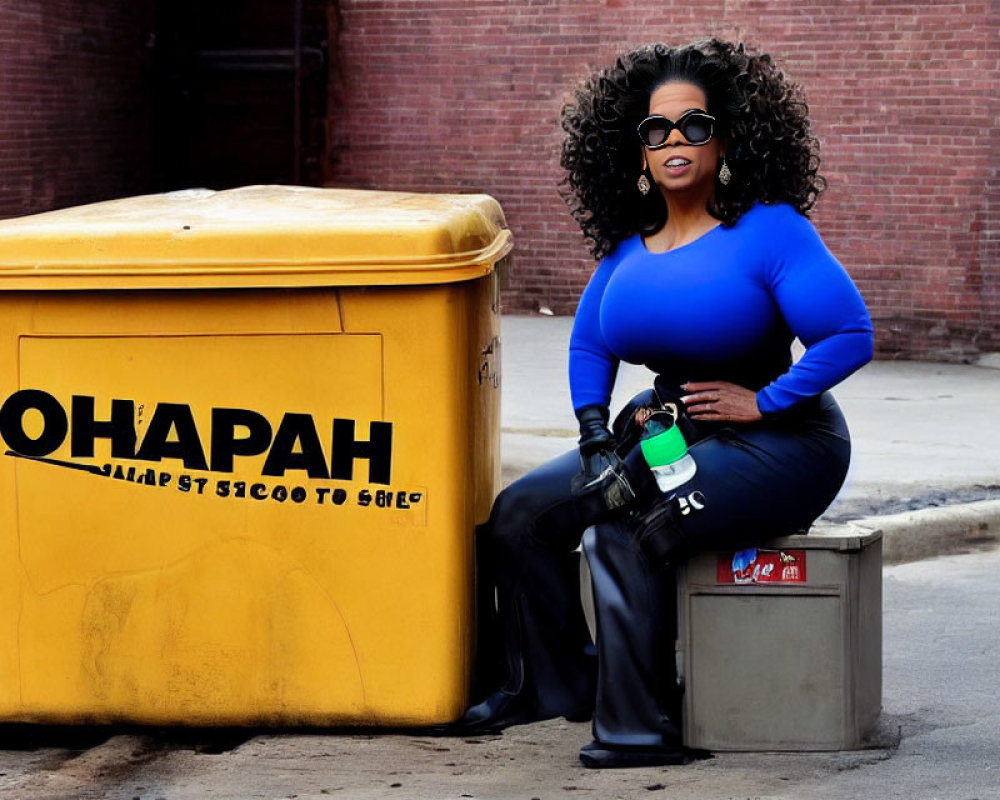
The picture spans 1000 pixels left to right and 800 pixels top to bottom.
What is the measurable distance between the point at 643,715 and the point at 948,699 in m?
1.07

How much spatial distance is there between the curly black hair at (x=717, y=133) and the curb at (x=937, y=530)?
2.63m

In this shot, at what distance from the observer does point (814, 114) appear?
12109 millimetres

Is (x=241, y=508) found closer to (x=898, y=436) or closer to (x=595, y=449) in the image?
(x=595, y=449)

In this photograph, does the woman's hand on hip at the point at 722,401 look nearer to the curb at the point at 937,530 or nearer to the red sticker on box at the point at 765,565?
the red sticker on box at the point at 765,565

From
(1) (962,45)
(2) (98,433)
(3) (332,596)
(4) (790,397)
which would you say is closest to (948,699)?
(4) (790,397)

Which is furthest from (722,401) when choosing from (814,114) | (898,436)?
(814,114)

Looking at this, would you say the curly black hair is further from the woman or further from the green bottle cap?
the green bottle cap

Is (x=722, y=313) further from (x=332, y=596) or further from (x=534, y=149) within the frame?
(x=534, y=149)

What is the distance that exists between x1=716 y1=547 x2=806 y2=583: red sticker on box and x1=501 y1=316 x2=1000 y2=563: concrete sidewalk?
2630 millimetres

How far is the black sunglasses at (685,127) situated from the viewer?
3.97 metres

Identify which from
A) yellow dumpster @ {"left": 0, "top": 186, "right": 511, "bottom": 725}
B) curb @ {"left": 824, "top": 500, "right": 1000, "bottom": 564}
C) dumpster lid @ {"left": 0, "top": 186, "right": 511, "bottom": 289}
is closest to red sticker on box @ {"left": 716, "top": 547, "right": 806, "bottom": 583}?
yellow dumpster @ {"left": 0, "top": 186, "right": 511, "bottom": 725}

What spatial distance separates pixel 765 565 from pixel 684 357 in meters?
0.51

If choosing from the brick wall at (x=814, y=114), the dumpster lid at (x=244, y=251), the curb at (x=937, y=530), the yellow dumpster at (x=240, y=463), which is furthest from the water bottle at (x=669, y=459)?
the brick wall at (x=814, y=114)

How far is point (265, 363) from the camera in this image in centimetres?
395
